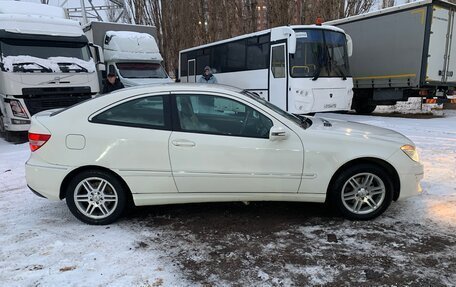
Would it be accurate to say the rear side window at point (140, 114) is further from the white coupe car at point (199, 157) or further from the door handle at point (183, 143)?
the door handle at point (183, 143)

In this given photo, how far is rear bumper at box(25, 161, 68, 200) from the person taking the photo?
405 centimetres

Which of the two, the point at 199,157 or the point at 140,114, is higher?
the point at 140,114

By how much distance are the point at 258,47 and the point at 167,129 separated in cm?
904

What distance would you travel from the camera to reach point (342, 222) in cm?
422

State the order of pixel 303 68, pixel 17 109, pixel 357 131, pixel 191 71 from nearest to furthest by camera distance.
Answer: pixel 357 131
pixel 17 109
pixel 303 68
pixel 191 71

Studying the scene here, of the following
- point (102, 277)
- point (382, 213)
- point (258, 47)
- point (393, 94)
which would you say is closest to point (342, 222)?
point (382, 213)

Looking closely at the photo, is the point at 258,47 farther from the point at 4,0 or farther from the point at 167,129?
the point at 167,129

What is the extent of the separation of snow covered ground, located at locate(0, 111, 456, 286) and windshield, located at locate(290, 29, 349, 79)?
6595 mm

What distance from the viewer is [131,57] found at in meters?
12.9

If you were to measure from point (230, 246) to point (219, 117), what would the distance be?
1392 mm

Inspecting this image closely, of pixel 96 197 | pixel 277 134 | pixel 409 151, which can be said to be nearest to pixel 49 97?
pixel 96 197

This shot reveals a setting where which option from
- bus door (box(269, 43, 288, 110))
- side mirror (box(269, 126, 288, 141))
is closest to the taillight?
side mirror (box(269, 126, 288, 141))

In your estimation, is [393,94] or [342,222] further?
[393,94]

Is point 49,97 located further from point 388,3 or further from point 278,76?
point 388,3
